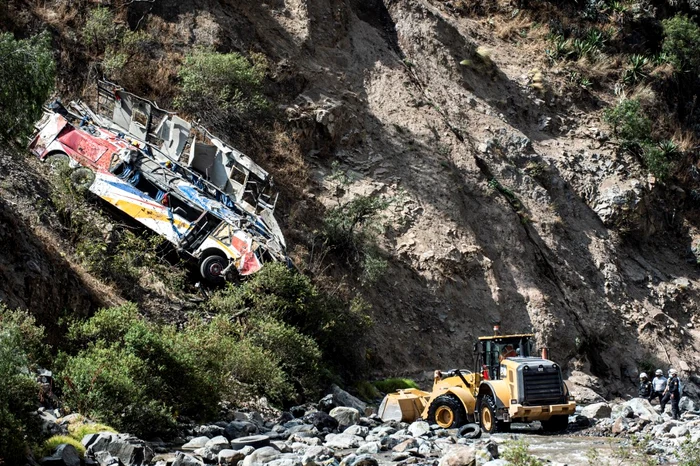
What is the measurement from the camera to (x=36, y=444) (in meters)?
9.44

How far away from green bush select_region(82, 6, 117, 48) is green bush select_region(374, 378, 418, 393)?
43.6 ft

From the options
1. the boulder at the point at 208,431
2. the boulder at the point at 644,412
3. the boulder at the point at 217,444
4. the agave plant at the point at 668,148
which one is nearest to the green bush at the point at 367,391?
the boulder at the point at 644,412

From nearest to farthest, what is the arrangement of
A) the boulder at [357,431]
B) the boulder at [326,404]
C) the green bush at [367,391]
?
1. the boulder at [357,431]
2. the boulder at [326,404]
3. the green bush at [367,391]

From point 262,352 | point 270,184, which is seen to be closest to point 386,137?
point 270,184

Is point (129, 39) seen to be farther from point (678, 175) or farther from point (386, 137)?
point (678, 175)

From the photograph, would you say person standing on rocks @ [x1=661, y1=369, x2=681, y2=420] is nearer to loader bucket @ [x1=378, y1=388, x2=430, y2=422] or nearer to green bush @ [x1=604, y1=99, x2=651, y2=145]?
loader bucket @ [x1=378, y1=388, x2=430, y2=422]

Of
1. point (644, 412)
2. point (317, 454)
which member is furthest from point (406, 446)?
point (644, 412)

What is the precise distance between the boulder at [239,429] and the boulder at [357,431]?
1.58 m

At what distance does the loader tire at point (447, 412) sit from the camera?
50.6 feet

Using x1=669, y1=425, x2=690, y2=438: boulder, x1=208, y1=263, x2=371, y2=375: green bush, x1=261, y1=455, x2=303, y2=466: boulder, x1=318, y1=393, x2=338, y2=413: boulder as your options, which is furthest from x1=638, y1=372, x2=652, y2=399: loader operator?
x1=261, y1=455, x2=303, y2=466: boulder

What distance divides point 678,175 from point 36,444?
Result: 28824 mm

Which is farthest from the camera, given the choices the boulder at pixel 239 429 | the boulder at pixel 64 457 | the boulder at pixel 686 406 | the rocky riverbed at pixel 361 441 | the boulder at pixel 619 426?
the boulder at pixel 686 406

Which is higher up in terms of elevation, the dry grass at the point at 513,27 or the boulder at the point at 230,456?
the dry grass at the point at 513,27

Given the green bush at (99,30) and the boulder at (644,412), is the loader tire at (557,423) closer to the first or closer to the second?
the boulder at (644,412)
